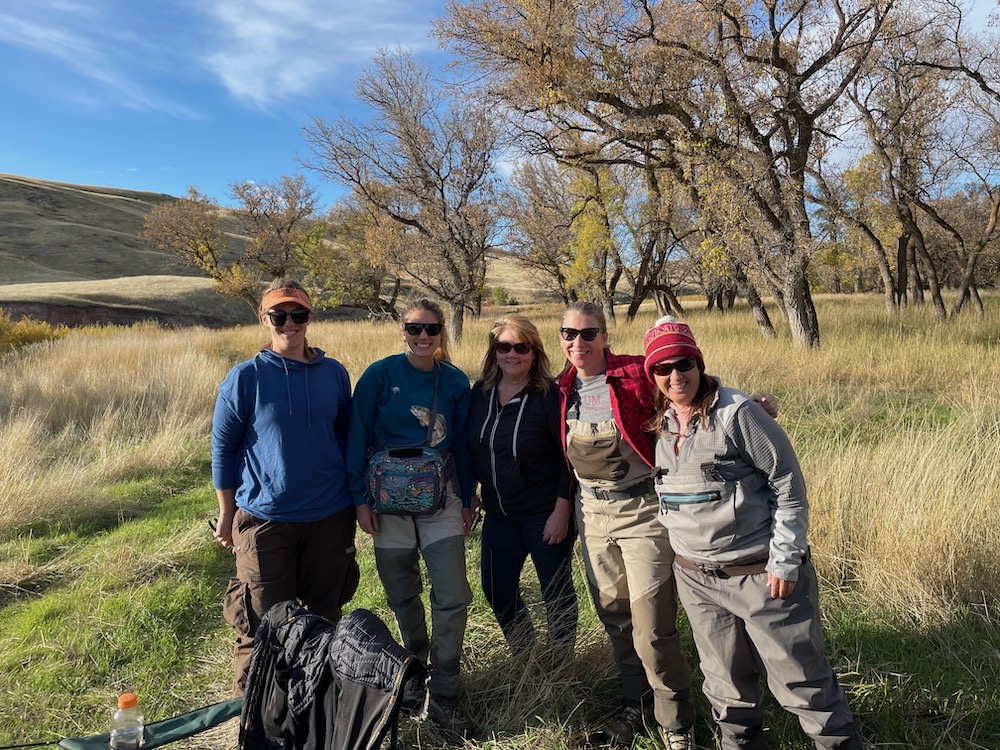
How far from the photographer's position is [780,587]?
193cm

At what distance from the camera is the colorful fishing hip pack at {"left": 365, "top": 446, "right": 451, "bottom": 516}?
2.65 m

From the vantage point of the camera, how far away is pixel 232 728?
2.71 metres

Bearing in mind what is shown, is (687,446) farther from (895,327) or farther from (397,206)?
(397,206)

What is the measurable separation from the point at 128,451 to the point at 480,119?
39.6 feet

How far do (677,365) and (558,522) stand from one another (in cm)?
106

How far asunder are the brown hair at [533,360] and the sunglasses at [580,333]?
206 millimetres

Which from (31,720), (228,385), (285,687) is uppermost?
(228,385)

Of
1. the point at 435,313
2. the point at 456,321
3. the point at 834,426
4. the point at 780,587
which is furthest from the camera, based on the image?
the point at 456,321

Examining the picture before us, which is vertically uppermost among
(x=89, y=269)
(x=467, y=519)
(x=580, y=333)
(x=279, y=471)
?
(x=89, y=269)

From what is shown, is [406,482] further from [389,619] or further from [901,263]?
[901,263]

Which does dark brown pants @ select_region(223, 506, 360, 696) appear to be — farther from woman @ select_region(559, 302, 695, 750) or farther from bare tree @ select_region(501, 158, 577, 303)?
bare tree @ select_region(501, 158, 577, 303)

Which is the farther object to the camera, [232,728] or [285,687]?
[232,728]

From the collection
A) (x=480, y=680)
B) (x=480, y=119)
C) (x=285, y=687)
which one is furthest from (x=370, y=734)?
(x=480, y=119)

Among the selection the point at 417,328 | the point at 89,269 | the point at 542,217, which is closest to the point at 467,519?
the point at 417,328
